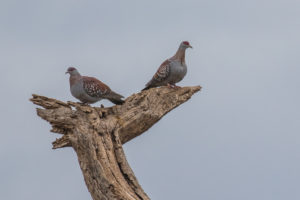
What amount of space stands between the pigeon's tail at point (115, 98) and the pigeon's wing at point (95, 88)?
223mm

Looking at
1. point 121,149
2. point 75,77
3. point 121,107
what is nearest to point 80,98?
point 75,77

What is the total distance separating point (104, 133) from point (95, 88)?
2275mm

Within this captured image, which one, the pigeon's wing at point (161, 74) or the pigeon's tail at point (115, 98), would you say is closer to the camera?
the pigeon's tail at point (115, 98)

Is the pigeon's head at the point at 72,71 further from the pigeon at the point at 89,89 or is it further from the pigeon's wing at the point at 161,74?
the pigeon's wing at the point at 161,74

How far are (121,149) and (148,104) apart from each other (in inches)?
→ 45.5

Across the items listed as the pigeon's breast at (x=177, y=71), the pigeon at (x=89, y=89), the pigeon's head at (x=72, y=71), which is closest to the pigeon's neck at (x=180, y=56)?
the pigeon's breast at (x=177, y=71)

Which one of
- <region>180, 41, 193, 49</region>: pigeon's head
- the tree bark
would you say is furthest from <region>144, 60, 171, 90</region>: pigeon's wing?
the tree bark

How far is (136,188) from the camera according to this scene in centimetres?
1039

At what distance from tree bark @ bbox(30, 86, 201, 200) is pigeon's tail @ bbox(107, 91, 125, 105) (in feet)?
1.46

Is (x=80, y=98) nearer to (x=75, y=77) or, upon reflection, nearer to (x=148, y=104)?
(x=75, y=77)

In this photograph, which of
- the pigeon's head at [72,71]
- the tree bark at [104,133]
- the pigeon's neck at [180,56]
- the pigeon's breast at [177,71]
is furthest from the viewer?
the pigeon's neck at [180,56]

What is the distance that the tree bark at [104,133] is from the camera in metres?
10.1

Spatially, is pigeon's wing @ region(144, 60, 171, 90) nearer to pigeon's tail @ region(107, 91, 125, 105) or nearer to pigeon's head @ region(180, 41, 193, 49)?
pigeon's head @ region(180, 41, 193, 49)

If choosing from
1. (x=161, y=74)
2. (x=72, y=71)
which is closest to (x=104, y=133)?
(x=72, y=71)
